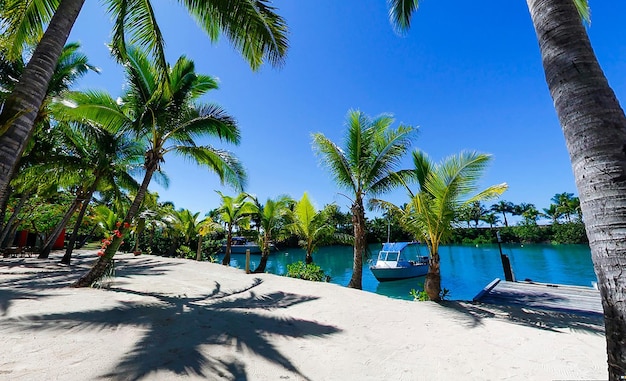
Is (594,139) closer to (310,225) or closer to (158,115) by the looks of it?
(158,115)

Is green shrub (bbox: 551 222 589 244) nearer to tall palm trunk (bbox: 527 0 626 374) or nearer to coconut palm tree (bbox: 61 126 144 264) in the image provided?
tall palm trunk (bbox: 527 0 626 374)

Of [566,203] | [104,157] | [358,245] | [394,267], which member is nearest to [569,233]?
[566,203]

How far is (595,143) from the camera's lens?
1.82 meters

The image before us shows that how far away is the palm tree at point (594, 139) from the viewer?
1.60m

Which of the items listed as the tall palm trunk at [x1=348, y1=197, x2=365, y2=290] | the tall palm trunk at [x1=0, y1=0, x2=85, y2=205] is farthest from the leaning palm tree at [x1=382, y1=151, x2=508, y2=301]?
the tall palm trunk at [x1=0, y1=0, x2=85, y2=205]

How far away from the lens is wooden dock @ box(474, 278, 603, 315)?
7.94 metres

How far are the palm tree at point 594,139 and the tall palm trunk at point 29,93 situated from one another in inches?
180

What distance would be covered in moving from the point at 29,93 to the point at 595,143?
5083 millimetres

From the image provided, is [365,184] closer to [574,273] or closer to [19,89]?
[19,89]

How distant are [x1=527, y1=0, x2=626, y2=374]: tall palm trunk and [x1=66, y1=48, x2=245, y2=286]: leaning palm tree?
7395 mm

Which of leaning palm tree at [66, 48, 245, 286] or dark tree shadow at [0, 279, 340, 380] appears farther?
leaning palm tree at [66, 48, 245, 286]

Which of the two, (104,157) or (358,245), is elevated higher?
(104,157)

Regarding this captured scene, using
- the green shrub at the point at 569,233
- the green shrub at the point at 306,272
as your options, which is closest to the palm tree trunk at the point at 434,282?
the green shrub at the point at 306,272

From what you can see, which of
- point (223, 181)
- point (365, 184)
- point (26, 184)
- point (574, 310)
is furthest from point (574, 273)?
point (26, 184)
